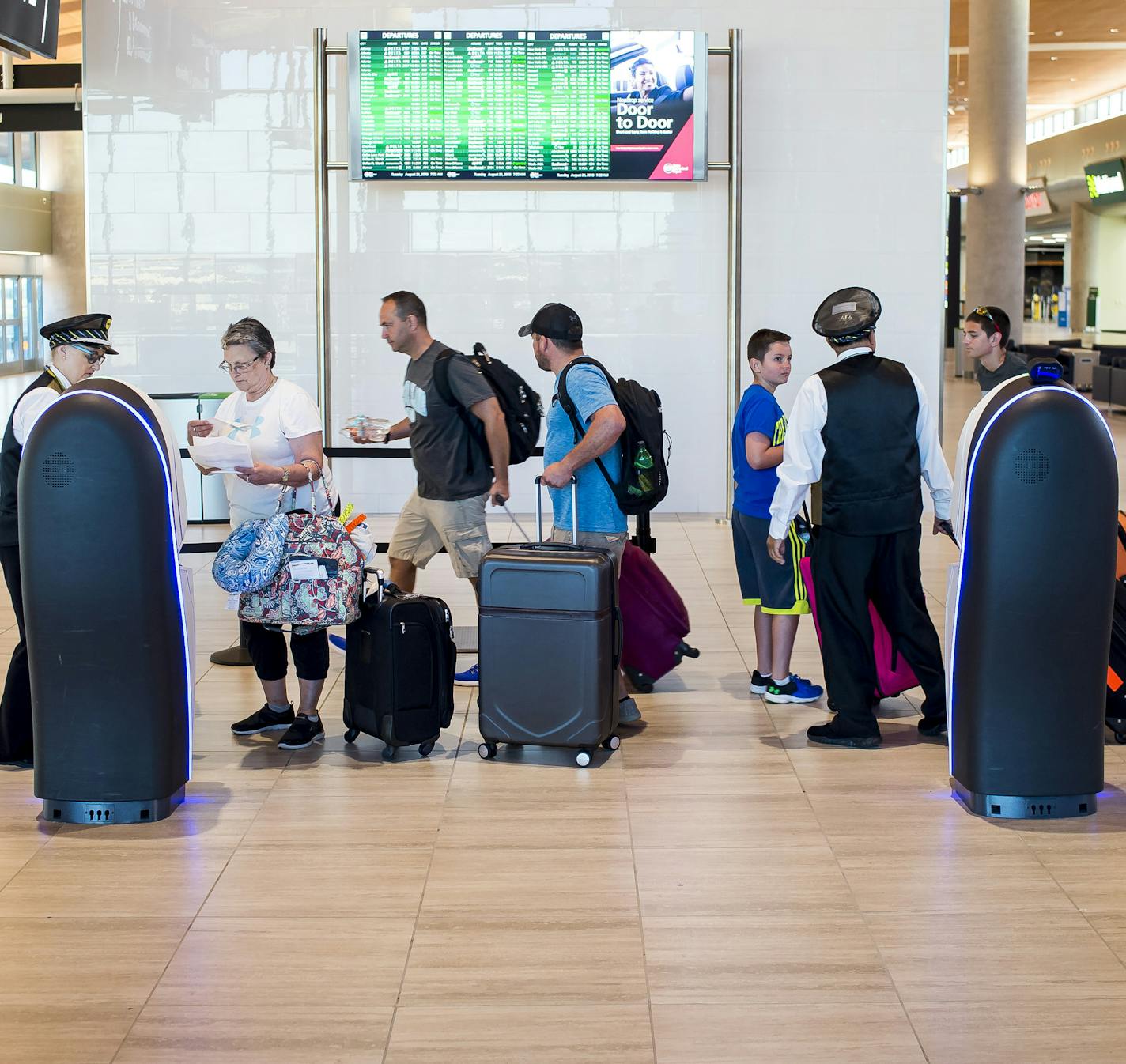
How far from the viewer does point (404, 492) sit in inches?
398

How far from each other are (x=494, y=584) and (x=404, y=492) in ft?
18.1

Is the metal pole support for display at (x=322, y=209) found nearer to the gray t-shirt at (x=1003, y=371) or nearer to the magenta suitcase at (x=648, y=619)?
the magenta suitcase at (x=648, y=619)

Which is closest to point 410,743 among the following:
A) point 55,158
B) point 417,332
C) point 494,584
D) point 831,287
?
point 494,584

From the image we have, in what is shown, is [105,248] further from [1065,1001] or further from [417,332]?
[1065,1001]

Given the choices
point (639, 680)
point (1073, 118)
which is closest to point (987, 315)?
point (639, 680)

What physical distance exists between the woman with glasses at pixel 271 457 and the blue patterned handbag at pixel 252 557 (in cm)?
15

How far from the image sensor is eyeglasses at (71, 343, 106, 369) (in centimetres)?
467

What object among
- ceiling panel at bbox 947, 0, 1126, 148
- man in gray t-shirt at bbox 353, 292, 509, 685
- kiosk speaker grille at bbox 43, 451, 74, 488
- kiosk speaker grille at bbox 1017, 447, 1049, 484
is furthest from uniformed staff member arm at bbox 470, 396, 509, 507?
ceiling panel at bbox 947, 0, 1126, 148

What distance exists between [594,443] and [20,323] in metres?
27.3

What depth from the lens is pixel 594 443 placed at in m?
4.89

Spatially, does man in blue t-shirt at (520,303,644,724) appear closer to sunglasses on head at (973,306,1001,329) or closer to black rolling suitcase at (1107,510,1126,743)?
black rolling suitcase at (1107,510,1126,743)

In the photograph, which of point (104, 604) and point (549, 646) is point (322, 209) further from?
point (104, 604)

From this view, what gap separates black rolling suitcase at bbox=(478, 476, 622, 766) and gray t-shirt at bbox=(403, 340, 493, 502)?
0.87 meters

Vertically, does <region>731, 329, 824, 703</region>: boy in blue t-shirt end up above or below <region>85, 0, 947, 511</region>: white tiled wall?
below
